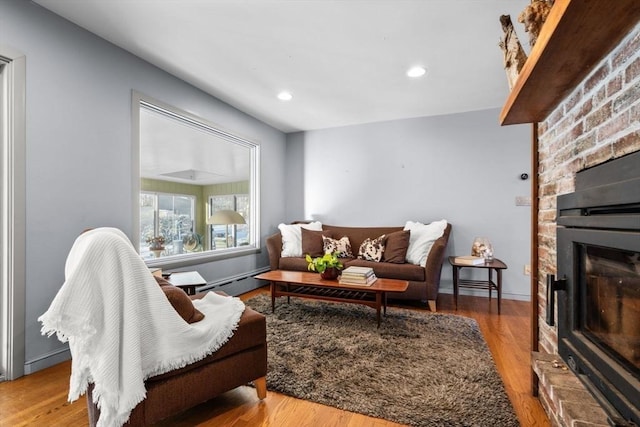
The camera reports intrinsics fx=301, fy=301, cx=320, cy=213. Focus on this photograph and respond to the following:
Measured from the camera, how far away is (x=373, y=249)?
12.3 feet

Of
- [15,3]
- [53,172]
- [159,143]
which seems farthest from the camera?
[159,143]

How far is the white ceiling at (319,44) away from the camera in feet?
6.63

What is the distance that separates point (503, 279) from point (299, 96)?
3.37 m

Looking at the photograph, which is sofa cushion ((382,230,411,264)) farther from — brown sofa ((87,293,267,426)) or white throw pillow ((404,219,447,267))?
brown sofa ((87,293,267,426))

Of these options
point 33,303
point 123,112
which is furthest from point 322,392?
point 123,112

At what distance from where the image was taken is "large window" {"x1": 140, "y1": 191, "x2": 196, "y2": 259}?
120 inches

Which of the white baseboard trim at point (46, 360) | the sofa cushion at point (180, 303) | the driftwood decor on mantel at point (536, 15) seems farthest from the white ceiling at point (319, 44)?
the white baseboard trim at point (46, 360)

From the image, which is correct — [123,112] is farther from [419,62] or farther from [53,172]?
[419,62]

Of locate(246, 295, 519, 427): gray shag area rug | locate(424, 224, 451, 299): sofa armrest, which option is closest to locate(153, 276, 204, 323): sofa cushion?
locate(246, 295, 519, 427): gray shag area rug

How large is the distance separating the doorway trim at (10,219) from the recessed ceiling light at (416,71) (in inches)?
116

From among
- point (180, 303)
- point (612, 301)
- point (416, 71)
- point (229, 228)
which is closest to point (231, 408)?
point (180, 303)

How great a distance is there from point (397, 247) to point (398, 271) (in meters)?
0.37

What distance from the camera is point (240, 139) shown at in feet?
13.2

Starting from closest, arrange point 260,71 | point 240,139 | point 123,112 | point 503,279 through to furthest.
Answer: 1. point 123,112
2. point 260,71
3. point 503,279
4. point 240,139
